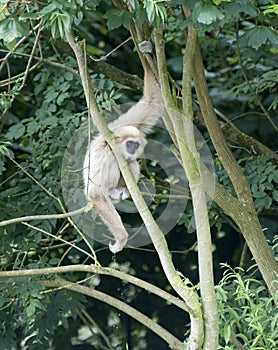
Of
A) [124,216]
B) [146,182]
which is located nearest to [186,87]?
[146,182]

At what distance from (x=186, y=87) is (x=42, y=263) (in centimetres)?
180

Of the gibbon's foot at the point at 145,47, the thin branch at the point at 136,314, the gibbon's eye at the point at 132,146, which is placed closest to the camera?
the gibbon's foot at the point at 145,47

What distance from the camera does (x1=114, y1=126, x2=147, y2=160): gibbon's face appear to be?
13.2 feet

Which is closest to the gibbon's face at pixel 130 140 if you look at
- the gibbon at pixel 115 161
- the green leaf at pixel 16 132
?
the gibbon at pixel 115 161

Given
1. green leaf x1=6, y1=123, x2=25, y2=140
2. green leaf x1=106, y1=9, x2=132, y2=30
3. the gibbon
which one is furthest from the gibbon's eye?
green leaf x1=6, y1=123, x2=25, y2=140

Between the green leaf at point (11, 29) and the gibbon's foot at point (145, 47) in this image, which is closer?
the green leaf at point (11, 29)

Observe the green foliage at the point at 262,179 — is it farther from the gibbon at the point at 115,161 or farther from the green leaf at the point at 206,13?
the green leaf at the point at 206,13

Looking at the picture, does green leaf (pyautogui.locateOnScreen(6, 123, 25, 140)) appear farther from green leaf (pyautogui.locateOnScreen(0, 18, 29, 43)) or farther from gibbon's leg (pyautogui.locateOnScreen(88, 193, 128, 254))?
green leaf (pyautogui.locateOnScreen(0, 18, 29, 43))

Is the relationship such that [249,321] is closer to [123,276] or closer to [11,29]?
[123,276]

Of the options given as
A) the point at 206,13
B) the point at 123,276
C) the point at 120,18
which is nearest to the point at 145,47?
the point at 120,18

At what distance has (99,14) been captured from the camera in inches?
249

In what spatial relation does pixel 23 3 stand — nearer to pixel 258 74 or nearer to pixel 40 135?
pixel 40 135

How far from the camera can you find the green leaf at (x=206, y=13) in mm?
2793

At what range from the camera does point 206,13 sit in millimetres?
2812
